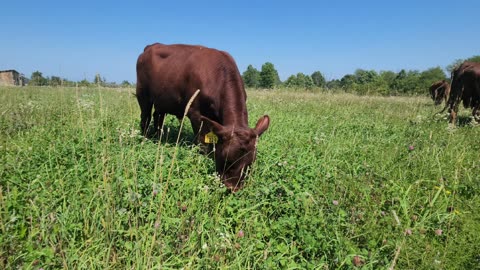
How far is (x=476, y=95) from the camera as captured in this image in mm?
9617

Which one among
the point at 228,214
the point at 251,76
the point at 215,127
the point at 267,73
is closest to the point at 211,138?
the point at 215,127

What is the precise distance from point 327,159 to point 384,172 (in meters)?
0.80

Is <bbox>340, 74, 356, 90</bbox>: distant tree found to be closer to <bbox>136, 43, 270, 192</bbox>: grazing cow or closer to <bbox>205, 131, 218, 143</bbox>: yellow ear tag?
<bbox>136, 43, 270, 192</bbox>: grazing cow

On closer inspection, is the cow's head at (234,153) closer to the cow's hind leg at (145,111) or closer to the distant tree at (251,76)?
the cow's hind leg at (145,111)

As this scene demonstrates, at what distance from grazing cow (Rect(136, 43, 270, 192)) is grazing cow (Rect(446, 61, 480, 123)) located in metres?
7.94

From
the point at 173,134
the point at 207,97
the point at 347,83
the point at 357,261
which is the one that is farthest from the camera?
the point at 347,83

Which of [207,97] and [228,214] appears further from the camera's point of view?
[207,97]

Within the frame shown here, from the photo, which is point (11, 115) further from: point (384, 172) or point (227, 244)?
point (384, 172)

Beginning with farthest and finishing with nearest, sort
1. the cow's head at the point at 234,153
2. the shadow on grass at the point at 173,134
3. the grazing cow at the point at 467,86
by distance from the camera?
the grazing cow at the point at 467,86, the shadow on grass at the point at 173,134, the cow's head at the point at 234,153

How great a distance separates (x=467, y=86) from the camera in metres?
9.70

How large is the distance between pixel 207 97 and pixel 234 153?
1.62 m

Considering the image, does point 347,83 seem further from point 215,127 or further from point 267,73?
point 267,73

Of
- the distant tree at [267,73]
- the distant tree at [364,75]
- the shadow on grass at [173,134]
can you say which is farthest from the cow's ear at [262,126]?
the distant tree at [364,75]

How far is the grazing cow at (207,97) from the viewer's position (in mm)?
3576
